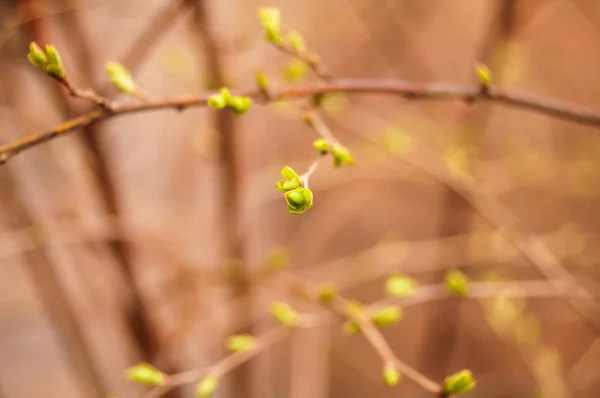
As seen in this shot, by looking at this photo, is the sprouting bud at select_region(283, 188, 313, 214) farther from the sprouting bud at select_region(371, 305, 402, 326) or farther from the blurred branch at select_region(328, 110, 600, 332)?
the blurred branch at select_region(328, 110, 600, 332)

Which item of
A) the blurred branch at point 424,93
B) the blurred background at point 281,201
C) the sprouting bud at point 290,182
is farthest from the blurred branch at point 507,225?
the sprouting bud at point 290,182

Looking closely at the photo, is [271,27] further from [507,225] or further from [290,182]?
[507,225]

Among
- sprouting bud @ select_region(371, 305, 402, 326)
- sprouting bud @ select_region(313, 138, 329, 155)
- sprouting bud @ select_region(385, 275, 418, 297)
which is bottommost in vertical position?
sprouting bud @ select_region(371, 305, 402, 326)

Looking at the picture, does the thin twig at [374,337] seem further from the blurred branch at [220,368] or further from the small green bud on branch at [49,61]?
the small green bud on branch at [49,61]

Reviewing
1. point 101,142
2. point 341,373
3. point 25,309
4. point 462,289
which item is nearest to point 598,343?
point 341,373

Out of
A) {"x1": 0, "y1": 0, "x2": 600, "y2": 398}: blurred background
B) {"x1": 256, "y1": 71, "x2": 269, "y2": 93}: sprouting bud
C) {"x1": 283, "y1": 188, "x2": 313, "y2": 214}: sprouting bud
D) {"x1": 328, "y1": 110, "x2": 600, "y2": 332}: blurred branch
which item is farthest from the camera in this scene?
{"x1": 0, "y1": 0, "x2": 600, "y2": 398}: blurred background

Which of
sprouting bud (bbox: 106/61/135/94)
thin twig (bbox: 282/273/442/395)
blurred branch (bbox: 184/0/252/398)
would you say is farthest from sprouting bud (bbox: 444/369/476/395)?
blurred branch (bbox: 184/0/252/398)
